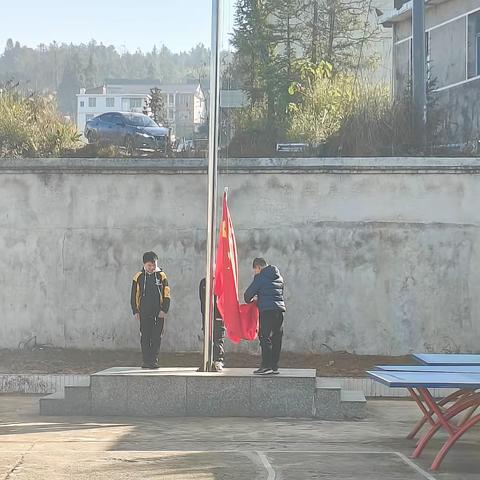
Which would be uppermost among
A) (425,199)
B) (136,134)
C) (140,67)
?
(140,67)

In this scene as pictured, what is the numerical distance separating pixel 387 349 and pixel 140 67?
47220 millimetres

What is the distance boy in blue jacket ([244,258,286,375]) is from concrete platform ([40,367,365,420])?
1.20 ft

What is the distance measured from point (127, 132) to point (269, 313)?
8.63 metres

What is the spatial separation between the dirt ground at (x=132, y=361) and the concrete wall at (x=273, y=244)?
18 cm

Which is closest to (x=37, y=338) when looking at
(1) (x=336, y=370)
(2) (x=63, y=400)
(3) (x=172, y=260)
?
(3) (x=172, y=260)

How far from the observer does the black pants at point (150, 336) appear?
12.6m

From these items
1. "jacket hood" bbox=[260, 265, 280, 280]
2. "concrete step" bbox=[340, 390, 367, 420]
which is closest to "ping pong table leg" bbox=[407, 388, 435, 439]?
"concrete step" bbox=[340, 390, 367, 420]

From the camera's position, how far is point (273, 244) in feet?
48.9

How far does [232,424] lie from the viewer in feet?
35.7

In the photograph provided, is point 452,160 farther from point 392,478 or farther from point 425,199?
point 392,478

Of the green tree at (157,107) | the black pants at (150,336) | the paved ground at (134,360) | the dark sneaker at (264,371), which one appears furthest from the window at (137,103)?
the dark sneaker at (264,371)

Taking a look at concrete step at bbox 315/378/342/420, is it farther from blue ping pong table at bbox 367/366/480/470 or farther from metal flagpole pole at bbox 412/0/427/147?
metal flagpole pole at bbox 412/0/427/147

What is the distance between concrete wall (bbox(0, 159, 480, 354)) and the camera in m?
14.7

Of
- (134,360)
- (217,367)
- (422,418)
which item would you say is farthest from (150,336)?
(422,418)
